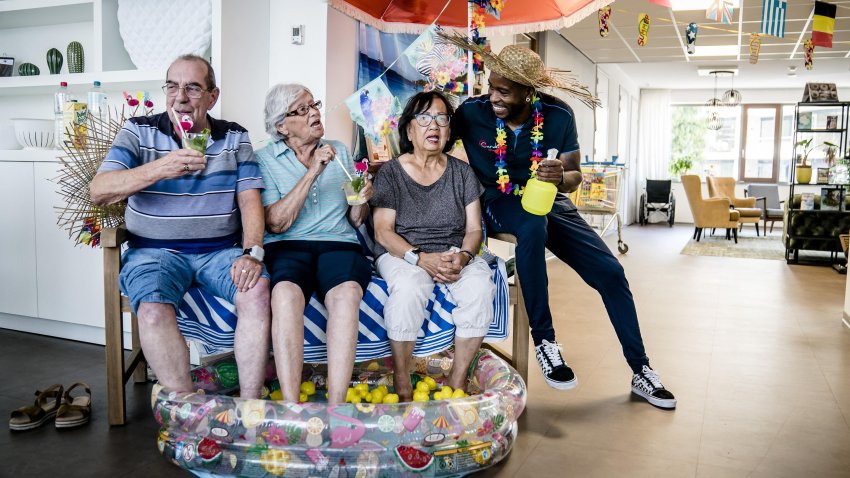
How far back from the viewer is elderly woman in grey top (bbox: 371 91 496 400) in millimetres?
2307

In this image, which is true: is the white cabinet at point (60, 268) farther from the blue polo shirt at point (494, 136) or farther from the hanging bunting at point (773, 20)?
the hanging bunting at point (773, 20)

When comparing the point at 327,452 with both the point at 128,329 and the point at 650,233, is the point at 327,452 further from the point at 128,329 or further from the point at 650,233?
the point at 650,233

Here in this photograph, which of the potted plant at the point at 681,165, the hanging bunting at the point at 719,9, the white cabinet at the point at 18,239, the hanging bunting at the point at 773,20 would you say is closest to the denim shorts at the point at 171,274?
the white cabinet at the point at 18,239

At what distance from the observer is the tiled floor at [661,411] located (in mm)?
2076

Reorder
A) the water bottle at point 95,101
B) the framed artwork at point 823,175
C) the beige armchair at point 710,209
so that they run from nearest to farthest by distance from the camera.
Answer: the water bottle at point 95,101, the framed artwork at point 823,175, the beige armchair at point 710,209

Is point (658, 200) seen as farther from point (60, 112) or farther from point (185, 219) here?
point (185, 219)

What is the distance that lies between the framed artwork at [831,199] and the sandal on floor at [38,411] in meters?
7.48

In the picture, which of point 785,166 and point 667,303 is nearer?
point 667,303

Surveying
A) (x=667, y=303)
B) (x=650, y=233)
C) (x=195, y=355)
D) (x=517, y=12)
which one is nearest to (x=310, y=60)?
(x=517, y=12)

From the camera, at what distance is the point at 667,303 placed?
488 centimetres

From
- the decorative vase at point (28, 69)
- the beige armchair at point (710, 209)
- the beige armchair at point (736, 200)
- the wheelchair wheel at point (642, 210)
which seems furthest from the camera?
the wheelchair wheel at point (642, 210)

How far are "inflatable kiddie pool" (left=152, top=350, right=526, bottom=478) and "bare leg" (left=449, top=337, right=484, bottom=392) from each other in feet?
1.18

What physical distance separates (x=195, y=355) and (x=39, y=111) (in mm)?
1973

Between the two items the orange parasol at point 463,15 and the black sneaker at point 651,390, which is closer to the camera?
the black sneaker at point 651,390
